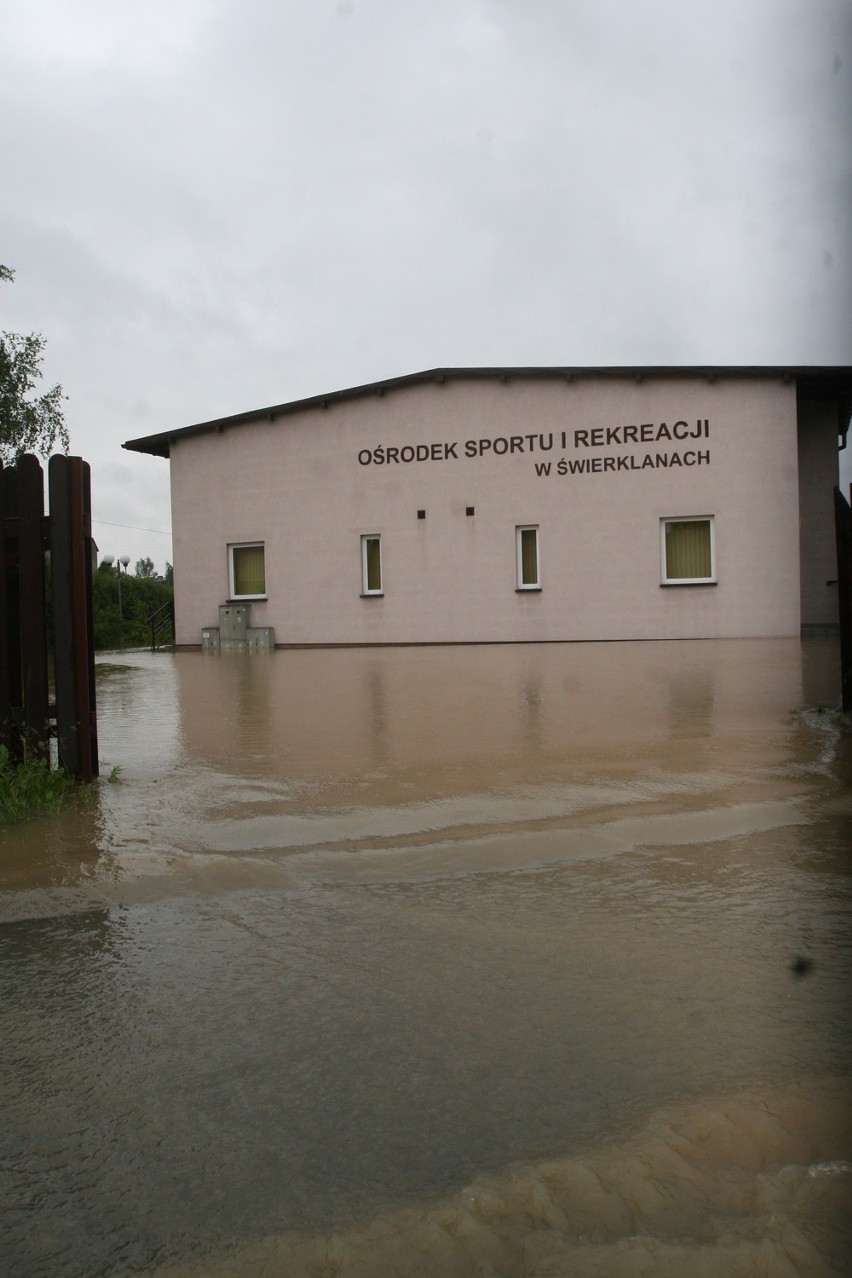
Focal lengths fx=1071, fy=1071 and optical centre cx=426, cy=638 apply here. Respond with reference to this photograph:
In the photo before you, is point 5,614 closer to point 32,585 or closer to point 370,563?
point 32,585

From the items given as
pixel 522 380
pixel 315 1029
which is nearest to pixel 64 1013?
pixel 315 1029

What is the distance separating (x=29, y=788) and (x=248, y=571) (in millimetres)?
19721

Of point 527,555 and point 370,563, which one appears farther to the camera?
point 370,563

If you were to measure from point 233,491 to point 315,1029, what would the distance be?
905 inches

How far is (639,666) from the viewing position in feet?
45.1

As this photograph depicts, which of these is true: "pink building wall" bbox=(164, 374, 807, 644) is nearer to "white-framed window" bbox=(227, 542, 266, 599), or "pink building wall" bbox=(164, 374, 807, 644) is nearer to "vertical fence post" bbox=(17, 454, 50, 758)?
"white-framed window" bbox=(227, 542, 266, 599)

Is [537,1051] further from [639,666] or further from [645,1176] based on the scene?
[639,666]

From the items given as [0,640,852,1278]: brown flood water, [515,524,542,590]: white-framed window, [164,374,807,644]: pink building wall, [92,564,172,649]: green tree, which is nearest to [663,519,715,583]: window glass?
[164,374,807,644]: pink building wall

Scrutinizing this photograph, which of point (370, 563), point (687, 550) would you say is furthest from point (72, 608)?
point (370, 563)

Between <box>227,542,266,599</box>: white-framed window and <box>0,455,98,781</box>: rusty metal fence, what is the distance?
1877 cm

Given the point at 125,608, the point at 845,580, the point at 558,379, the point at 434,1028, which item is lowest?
the point at 434,1028

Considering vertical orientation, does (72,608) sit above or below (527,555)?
below

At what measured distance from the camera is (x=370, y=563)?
23.4 meters

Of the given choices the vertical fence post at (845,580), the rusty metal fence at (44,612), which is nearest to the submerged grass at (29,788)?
the rusty metal fence at (44,612)
